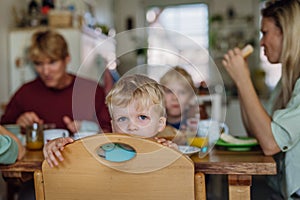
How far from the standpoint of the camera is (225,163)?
114cm

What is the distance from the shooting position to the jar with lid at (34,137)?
1.45 metres

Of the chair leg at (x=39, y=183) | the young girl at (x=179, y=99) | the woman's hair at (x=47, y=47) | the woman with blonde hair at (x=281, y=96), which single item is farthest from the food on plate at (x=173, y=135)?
the woman's hair at (x=47, y=47)

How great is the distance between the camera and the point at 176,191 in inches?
36.7

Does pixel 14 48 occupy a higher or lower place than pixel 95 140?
higher

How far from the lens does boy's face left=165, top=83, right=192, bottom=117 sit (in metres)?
1.60

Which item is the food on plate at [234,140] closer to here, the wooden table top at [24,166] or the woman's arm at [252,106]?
the woman's arm at [252,106]

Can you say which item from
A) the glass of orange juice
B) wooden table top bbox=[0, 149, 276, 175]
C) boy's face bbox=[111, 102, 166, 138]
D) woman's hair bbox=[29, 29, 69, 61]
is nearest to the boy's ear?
boy's face bbox=[111, 102, 166, 138]

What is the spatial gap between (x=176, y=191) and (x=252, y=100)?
0.52 metres

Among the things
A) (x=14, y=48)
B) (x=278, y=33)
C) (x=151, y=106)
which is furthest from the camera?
(x=14, y=48)

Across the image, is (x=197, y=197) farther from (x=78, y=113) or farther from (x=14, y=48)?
(x=14, y=48)

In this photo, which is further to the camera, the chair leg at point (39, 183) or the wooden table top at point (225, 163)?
the wooden table top at point (225, 163)

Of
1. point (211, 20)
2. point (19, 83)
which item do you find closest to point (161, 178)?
point (19, 83)

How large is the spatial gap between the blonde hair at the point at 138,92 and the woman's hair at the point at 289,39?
54 centimetres

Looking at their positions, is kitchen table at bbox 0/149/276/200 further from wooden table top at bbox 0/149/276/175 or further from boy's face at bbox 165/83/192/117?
boy's face at bbox 165/83/192/117
